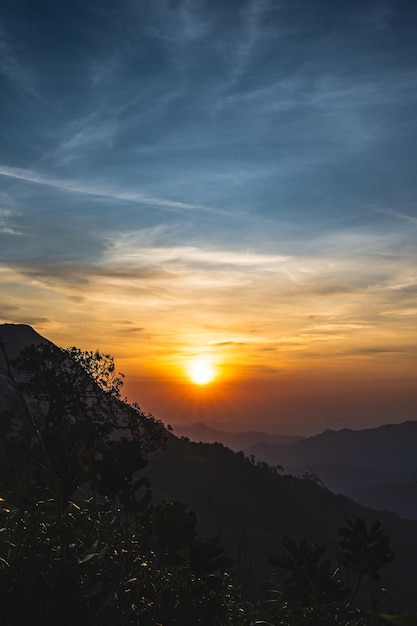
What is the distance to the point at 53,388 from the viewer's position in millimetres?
28766

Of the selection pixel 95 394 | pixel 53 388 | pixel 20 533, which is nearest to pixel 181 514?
pixel 20 533

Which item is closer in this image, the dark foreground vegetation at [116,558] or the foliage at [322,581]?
the dark foreground vegetation at [116,558]

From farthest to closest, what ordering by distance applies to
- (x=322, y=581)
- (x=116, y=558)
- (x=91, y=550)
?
(x=322, y=581), (x=116, y=558), (x=91, y=550)

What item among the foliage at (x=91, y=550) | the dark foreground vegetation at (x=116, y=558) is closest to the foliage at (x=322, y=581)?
the dark foreground vegetation at (x=116, y=558)

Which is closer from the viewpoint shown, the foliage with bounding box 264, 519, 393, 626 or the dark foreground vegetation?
the dark foreground vegetation

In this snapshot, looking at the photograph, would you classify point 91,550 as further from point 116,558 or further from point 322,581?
point 322,581

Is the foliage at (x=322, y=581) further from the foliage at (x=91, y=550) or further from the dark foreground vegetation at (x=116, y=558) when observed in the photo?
the foliage at (x=91, y=550)

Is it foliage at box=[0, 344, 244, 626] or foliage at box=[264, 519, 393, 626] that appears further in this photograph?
foliage at box=[264, 519, 393, 626]

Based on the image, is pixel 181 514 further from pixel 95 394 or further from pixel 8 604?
pixel 95 394

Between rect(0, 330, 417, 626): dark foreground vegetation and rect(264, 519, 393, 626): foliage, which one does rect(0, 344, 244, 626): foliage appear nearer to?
rect(0, 330, 417, 626): dark foreground vegetation

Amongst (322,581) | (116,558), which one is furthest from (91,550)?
(322,581)

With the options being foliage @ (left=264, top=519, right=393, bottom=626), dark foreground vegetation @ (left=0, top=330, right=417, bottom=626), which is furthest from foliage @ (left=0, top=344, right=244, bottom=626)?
foliage @ (left=264, top=519, right=393, bottom=626)

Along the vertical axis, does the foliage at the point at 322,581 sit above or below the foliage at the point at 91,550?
below

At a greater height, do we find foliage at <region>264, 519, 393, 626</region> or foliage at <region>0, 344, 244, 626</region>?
foliage at <region>0, 344, 244, 626</region>
